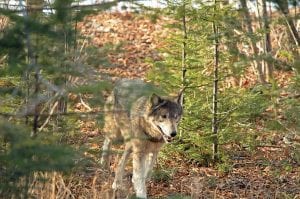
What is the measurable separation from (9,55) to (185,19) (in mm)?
5983

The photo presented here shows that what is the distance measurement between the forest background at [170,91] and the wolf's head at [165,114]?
34cm

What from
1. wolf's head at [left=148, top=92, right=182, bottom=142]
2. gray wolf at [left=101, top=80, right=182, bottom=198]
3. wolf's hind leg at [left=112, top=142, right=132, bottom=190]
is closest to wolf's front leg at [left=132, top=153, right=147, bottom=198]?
gray wolf at [left=101, top=80, right=182, bottom=198]

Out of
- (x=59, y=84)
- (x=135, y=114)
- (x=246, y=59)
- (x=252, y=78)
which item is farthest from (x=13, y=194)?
(x=252, y=78)

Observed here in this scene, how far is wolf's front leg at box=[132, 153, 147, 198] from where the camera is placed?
27.2 feet

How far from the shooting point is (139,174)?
8547 millimetres

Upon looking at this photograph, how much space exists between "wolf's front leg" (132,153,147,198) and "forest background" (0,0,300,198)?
0.70ft

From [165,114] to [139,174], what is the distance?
0.91m


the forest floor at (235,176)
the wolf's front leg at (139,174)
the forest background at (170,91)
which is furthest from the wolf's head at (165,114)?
the forest floor at (235,176)

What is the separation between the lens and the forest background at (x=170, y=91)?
426 centimetres

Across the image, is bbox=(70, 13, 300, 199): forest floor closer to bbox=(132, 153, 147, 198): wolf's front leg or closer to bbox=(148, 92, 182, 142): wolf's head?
bbox=(132, 153, 147, 198): wolf's front leg

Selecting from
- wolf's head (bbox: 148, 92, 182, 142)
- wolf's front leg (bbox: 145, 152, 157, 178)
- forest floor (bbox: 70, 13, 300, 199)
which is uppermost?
wolf's head (bbox: 148, 92, 182, 142)

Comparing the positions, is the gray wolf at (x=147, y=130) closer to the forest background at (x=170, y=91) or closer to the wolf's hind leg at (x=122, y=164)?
the wolf's hind leg at (x=122, y=164)

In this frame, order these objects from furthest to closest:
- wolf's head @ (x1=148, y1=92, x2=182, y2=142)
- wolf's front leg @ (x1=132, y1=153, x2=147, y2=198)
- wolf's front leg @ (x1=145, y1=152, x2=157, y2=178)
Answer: wolf's front leg @ (x1=145, y1=152, x2=157, y2=178), wolf's head @ (x1=148, y1=92, x2=182, y2=142), wolf's front leg @ (x1=132, y1=153, x2=147, y2=198)

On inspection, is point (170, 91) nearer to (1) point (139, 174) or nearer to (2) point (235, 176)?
(1) point (139, 174)
